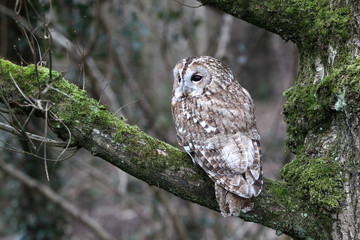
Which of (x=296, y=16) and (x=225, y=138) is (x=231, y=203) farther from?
(x=296, y=16)

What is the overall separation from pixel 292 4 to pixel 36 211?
5.29 meters

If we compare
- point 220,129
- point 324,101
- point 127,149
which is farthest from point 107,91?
point 324,101

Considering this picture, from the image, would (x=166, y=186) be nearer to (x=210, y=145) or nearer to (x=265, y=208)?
(x=210, y=145)

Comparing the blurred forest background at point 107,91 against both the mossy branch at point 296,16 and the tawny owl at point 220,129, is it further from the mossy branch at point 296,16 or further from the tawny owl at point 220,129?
the mossy branch at point 296,16

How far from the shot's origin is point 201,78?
3.47 m

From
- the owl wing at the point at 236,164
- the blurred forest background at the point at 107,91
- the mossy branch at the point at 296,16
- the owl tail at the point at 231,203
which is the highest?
the mossy branch at the point at 296,16

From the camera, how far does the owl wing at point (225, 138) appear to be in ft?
8.88

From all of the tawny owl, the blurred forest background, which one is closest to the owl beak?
the tawny owl

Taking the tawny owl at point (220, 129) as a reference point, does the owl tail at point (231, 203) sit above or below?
below

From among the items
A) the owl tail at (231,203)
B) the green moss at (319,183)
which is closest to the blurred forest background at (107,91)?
the green moss at (319,183)

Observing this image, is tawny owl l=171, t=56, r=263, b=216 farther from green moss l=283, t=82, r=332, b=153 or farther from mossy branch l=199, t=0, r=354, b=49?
mossy branch l=199, t=0, r=354, b=49

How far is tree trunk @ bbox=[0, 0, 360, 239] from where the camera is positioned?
2553 mm

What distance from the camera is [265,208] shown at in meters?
2.67

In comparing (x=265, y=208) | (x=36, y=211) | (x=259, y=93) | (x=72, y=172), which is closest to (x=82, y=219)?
(x=36, y=211)
